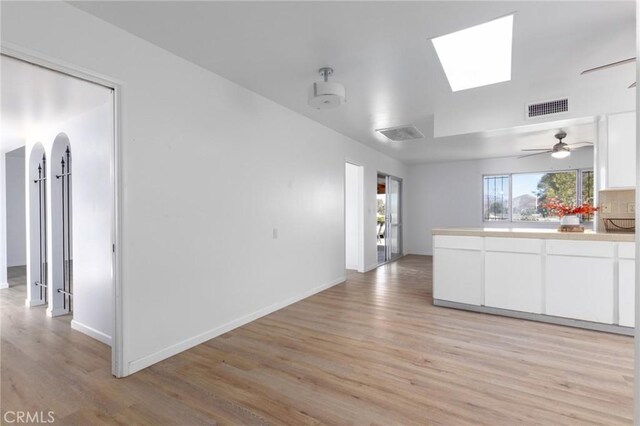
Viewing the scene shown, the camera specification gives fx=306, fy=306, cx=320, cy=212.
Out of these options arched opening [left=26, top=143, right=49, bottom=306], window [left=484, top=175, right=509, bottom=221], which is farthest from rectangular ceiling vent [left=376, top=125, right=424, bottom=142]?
arched opening [left=26, top=143, right=49, bottom=306]

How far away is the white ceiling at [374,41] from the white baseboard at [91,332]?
2833mm

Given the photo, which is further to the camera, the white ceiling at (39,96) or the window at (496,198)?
the window at (496,198)

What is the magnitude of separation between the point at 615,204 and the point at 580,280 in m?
1.38

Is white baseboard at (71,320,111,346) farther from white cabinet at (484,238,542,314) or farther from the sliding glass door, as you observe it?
the sliding glass door

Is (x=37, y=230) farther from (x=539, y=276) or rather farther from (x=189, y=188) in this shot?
(x=539, y=276)

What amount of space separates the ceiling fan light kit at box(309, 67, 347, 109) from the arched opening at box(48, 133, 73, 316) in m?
3.19

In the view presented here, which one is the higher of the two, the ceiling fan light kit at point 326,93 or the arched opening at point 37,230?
the ceiling fan light kit at point 326,93

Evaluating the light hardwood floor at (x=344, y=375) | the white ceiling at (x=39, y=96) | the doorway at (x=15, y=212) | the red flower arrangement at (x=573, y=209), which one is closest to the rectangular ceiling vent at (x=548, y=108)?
the red flower arrangement at (x=573, y=209)

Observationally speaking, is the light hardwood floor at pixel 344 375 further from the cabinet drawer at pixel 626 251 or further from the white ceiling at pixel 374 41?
the white ceiling at pixel 374 41

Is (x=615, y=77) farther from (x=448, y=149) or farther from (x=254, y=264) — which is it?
(x=254, y=264)

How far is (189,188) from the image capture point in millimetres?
2898

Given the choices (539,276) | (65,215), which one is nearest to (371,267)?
(539,276)

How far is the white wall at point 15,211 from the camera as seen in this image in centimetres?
720

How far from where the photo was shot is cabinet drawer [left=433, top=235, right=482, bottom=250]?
3883 millimetres
